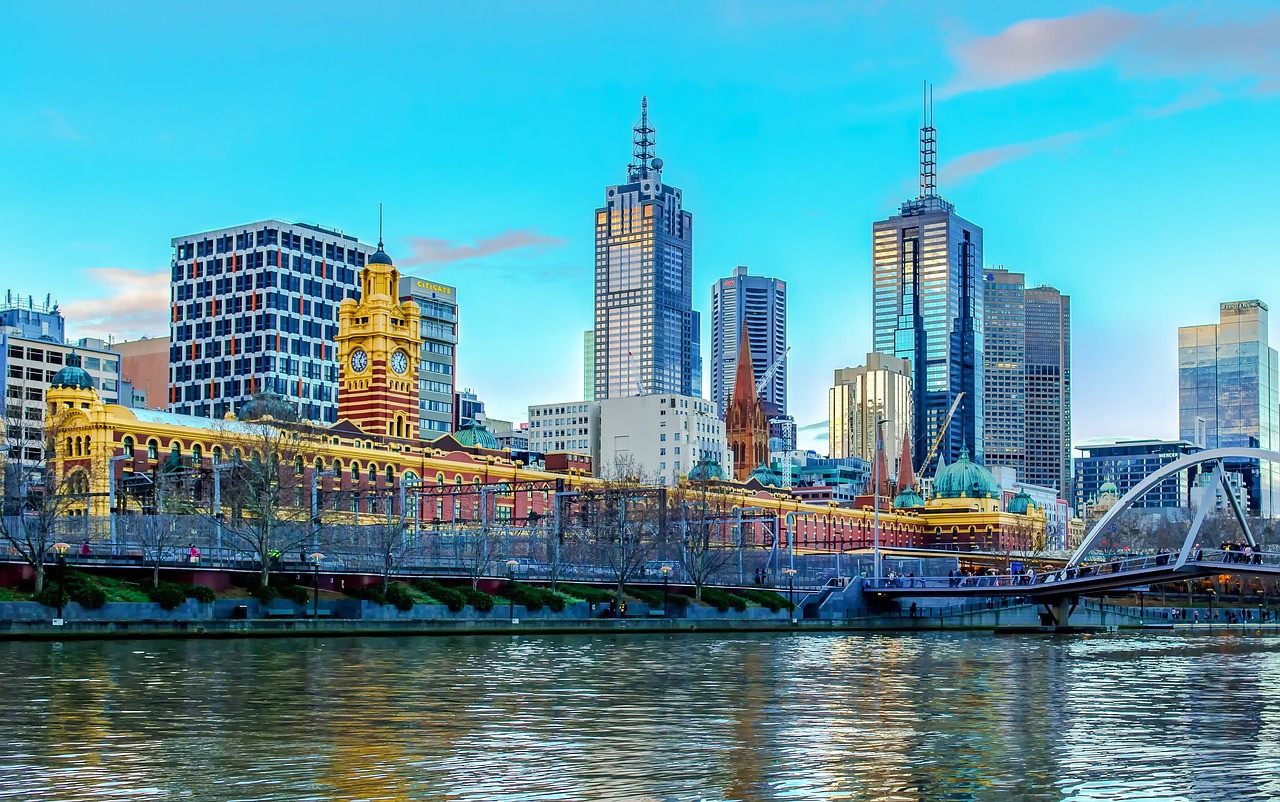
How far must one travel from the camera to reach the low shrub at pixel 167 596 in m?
91.6

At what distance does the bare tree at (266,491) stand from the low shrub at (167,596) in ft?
35.9

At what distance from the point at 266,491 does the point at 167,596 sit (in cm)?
1857

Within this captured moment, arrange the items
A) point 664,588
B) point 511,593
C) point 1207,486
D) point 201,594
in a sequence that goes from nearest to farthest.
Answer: point 201,594 → point 511,593 → point 1207,486 → point 664,588

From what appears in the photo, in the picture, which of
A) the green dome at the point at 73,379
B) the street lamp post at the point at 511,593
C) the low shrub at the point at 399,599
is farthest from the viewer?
the green dome at the point at 73,379

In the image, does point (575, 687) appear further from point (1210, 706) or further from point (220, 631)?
point (220, 631)

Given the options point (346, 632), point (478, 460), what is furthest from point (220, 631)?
point (478, 460)

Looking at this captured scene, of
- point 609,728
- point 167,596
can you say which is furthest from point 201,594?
point 609,728

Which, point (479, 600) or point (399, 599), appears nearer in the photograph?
point (399, 599)

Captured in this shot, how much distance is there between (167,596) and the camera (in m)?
91.9

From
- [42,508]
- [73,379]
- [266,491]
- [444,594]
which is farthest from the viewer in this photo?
[73,379]

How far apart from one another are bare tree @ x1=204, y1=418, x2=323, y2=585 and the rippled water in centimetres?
3678

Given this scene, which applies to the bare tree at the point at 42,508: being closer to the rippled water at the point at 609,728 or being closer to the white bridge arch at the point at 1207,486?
the rippled water at the point at 609,728

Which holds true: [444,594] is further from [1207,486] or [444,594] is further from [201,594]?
[1207,486]

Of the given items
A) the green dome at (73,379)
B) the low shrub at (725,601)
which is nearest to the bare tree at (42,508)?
the green dome at (73,379)
